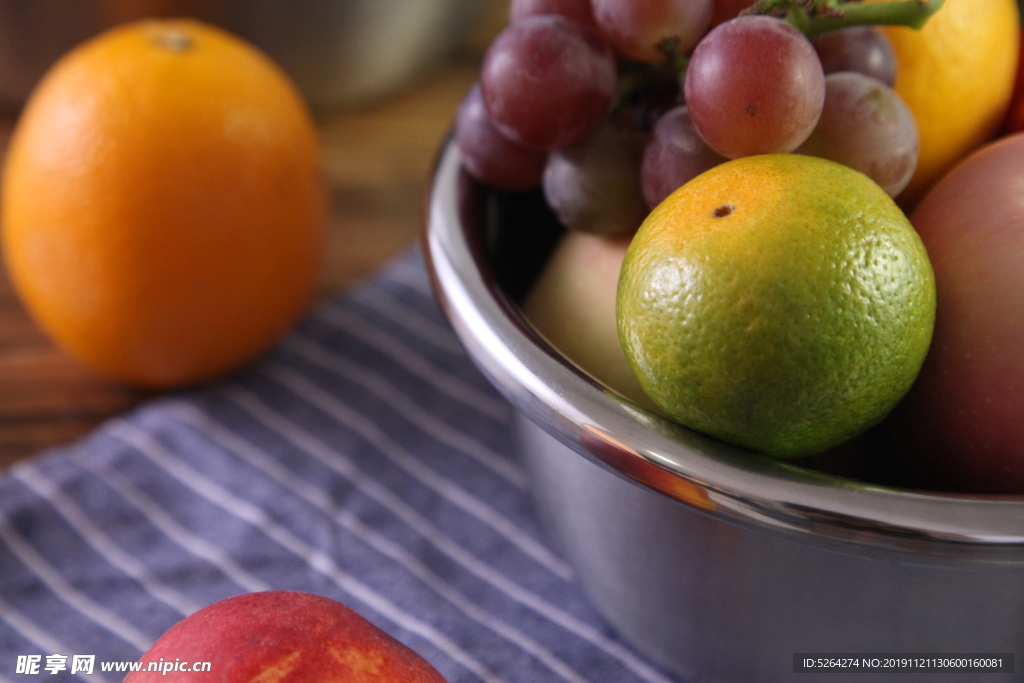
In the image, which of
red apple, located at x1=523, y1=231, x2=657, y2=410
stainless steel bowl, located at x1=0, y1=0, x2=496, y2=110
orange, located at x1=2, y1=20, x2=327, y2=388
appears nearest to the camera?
red apple, located at x1=523, y1=231, x2=657, y2=410

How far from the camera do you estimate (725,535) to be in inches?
12.6

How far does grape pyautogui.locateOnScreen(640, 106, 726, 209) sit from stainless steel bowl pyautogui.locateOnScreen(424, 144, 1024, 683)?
80 millimetres

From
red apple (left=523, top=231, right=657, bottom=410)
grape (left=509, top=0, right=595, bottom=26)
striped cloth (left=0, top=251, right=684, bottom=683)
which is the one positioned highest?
grape (left=509, top=0, right=595, bottom=26)

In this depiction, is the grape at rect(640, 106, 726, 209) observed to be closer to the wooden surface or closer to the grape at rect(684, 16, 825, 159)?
the grape at rect(684, 16, 825, 159)

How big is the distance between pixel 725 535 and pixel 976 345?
0.39 ft

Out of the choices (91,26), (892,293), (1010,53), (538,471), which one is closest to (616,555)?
(538,471)

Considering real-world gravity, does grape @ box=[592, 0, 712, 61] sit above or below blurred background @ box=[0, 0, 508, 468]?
above

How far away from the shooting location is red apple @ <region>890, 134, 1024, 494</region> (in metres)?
0.32

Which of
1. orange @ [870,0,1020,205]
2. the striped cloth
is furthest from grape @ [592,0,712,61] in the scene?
the striped cloth

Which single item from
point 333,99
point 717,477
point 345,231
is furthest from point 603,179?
point 333,99

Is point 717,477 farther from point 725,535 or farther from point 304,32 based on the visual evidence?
point 304,32

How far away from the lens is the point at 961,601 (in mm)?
300

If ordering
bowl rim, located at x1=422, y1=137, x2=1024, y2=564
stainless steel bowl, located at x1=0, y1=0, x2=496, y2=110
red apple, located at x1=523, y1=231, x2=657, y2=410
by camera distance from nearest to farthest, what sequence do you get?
bowl rim, located at x1=422, y1=137, x2=1024, y2=564, red apple, located at x1=523, y1=231, x2=657, y2=410, stainless steel bowl, located at x1=0, y1=0, x2=496, y2=110

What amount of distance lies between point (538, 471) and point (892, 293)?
18 cm
